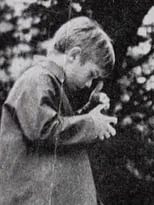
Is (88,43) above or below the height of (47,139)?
above

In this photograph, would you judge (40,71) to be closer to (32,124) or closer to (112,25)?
(32,124)

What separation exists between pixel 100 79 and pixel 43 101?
493mm

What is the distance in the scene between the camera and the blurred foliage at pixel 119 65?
6.22 ft

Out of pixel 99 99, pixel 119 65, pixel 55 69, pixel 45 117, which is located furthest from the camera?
pixel 119 65

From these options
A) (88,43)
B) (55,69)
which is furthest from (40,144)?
(88,43)

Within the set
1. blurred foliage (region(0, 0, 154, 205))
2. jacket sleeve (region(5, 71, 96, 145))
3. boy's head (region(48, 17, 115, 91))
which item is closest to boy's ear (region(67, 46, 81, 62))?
boy's head (region(48, 17, 115, 91))

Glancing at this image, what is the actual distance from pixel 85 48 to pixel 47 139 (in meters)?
0.31

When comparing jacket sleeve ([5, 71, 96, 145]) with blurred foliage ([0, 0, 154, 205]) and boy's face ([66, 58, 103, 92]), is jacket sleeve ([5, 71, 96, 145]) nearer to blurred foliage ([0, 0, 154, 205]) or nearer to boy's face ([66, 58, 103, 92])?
boy's face ([66, 58, 103, 92])

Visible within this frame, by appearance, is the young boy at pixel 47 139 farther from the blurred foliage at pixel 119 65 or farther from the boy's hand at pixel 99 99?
the blurred foliage at pixel 119 65

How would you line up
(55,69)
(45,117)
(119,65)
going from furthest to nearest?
(119,65), (55,69), (45,117)

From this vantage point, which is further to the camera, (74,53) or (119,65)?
(119,65)

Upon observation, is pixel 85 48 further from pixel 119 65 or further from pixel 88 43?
pixel 119 65

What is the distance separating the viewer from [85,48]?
1.48 m

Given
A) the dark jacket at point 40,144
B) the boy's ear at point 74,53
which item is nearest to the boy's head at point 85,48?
the boy's ear at point 74,53
